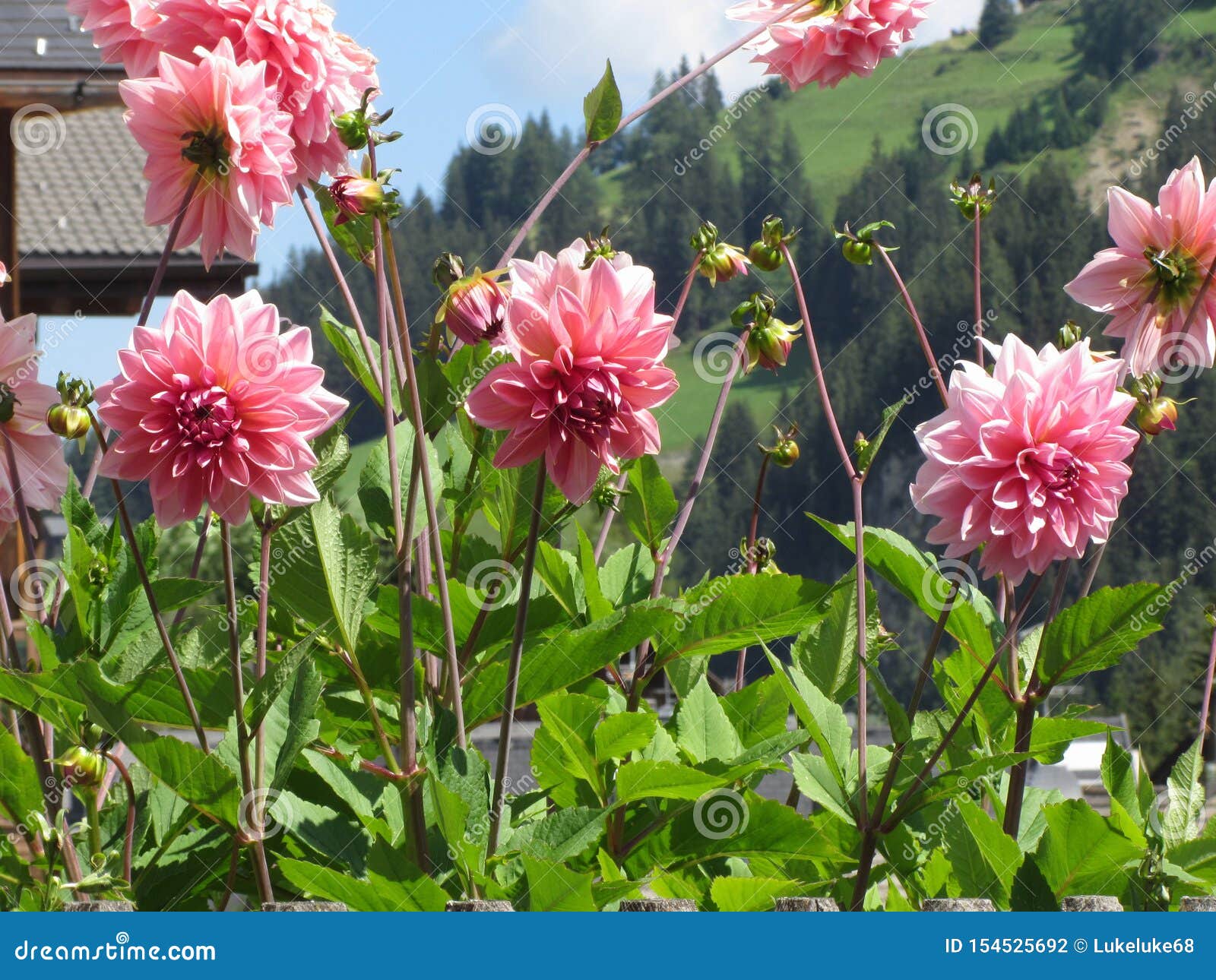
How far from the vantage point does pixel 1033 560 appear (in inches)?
38.2

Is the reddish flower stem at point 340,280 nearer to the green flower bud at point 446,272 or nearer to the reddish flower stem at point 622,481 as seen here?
the green flower bud at point 446,272

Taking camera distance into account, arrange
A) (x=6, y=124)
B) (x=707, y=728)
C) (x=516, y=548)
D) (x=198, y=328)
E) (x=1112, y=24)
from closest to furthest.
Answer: (x=198, y=328) < (x=707, y=728) < (x=516, y=548) < (x=6, y=124) < (x=1112, y=24)

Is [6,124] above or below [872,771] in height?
above

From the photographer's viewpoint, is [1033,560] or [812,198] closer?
[1033,560]

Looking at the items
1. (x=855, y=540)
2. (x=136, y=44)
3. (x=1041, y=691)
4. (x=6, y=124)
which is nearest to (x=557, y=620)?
(x=855, y=540)

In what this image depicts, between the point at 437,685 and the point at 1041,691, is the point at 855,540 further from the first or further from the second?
the point at 437,685

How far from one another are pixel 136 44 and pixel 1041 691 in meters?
1.04

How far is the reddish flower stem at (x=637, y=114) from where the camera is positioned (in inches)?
43.6

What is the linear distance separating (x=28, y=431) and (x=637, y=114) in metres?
0.67

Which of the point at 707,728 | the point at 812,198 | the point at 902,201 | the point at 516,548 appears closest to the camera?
the point at 707,728

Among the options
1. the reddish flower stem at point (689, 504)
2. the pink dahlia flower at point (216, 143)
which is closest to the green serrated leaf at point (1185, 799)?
the reddish flower stem at point (689, 504)

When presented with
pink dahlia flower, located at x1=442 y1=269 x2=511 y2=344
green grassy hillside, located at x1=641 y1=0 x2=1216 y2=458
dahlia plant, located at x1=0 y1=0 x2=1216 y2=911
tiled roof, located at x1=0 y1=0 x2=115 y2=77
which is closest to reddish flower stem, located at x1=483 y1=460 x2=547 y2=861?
dahlia plant, located at x1=0 y1=0 x2=1216 y2=911

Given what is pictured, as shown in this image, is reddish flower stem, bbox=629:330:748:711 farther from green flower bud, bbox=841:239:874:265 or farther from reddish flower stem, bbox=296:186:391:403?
reddish flower stem, bbox=296:186:391:403

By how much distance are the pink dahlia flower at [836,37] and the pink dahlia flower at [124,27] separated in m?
0.59
